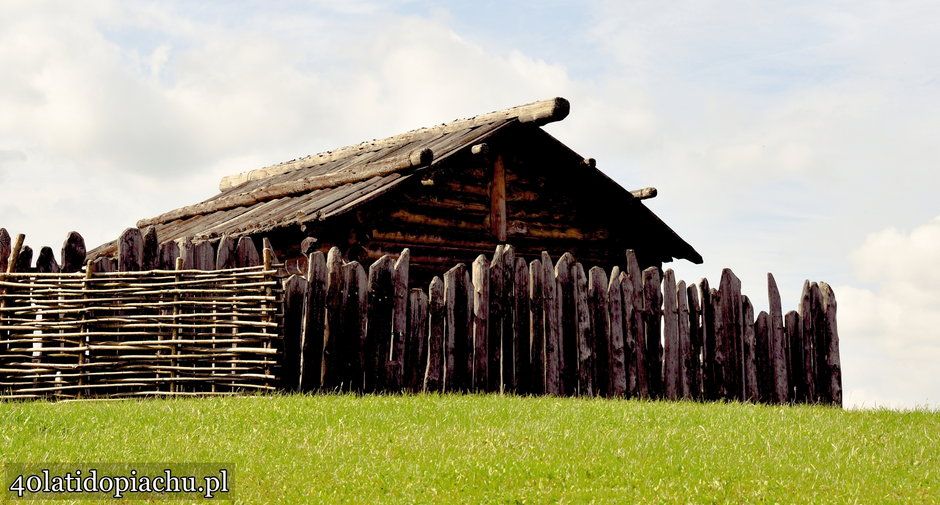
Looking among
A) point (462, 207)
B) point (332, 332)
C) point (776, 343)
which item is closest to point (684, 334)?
point (776, 343)

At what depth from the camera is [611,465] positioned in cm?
710

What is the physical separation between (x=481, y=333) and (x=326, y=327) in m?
1.82

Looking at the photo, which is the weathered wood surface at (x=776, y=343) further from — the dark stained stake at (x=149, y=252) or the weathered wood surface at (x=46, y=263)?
the weathered wood surface at (x=46, y=263)

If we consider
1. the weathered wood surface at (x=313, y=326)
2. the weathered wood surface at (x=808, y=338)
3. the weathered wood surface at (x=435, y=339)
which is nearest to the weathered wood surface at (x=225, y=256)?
the weathered wood surface at (x=313, y=326)

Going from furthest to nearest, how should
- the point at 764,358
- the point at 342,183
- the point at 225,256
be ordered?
the point at 342,183 < the point at 764,358 < the point at 225,256

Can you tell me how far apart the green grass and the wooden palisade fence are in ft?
2.61

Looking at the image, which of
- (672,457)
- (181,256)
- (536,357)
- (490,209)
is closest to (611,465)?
(672,457)

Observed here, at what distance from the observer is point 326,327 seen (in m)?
10.6

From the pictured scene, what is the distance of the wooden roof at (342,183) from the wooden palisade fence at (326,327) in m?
1.96

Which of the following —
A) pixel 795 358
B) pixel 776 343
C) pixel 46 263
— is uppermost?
pixel 46 263

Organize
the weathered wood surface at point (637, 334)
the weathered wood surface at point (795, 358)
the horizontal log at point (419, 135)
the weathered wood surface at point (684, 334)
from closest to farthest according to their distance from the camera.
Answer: the weathered wood surface at point (637, 334) < the weathered wood surface at point (684, 334) < the weathered wood surface at point (795, 358) < the horizontal log at point (419, 135)

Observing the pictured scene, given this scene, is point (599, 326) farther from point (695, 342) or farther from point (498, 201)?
point (498, 201)

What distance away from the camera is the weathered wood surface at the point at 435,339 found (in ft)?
35.8

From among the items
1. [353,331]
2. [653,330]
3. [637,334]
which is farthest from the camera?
[653,330]
